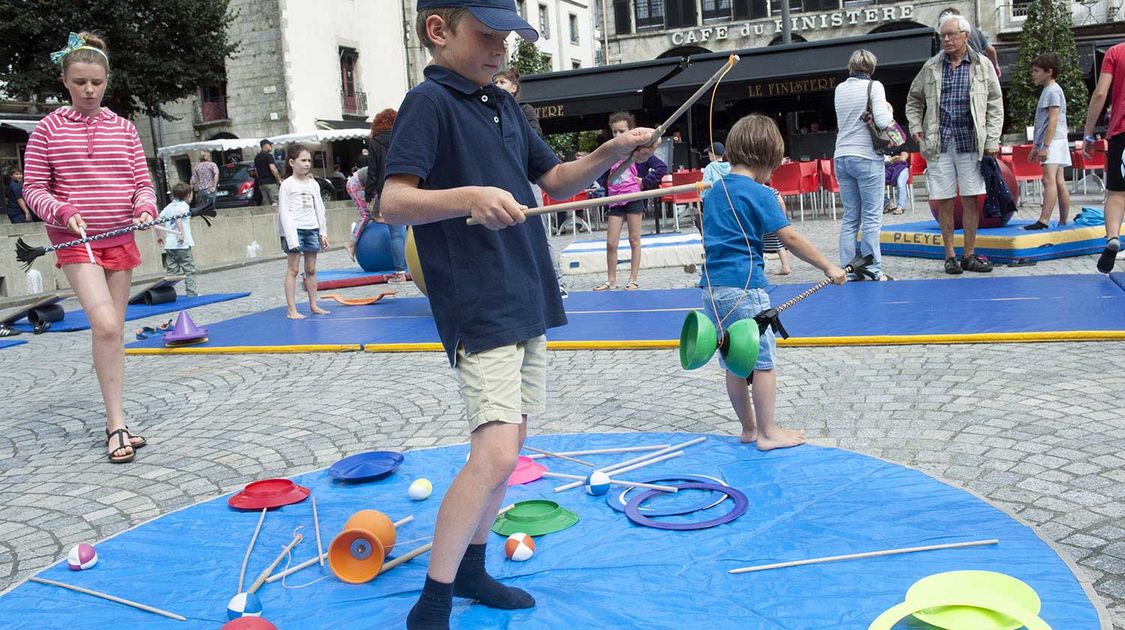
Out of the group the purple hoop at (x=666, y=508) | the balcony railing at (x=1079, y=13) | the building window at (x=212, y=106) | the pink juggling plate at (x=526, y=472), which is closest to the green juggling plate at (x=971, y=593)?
the purple hoop at (x=666, y=508)

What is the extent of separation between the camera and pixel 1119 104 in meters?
7.48

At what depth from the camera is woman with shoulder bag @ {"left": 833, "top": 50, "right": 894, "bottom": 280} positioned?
8312 millimetres

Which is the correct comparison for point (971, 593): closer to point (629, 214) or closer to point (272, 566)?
point (272, 566)

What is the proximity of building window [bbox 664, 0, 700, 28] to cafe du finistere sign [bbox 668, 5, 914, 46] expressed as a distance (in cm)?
51

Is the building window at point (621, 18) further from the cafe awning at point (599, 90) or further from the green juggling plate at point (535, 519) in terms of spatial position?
the green juggling plate at point (535, 519)

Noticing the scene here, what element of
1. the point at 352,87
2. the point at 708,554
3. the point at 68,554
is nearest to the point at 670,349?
the point at 708,554

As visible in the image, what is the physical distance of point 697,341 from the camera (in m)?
3.85

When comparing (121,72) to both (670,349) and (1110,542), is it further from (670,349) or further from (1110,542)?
(1110,542)

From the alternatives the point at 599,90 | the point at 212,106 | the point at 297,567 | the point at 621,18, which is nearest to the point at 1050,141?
the point at 297,567

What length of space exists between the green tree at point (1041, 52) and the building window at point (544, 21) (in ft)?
77.4

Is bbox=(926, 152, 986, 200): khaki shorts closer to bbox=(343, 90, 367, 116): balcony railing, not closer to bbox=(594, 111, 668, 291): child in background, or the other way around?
bbox=(594, 111, 668, 291): child in background

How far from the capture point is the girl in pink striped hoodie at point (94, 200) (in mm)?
4758

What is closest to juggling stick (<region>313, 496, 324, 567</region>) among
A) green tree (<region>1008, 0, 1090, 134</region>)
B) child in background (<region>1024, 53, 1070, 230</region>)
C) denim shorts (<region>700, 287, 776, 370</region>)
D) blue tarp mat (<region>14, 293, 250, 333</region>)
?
denim shorts (<region>700, 287, 776, 370</region>)

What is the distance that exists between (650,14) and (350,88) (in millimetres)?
14421
